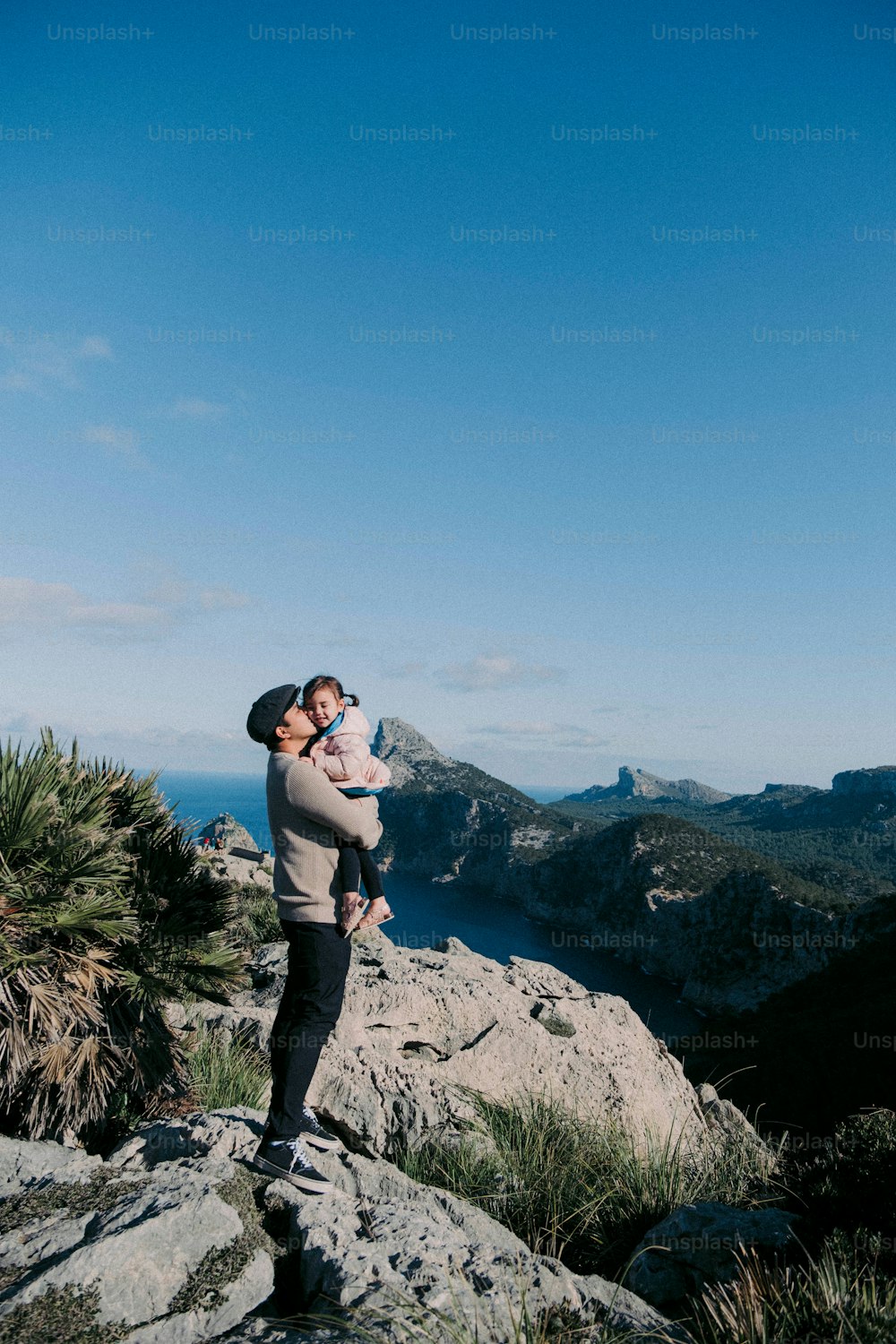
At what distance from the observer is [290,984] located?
3.35m

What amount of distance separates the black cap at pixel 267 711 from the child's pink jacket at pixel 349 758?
0.43 meters

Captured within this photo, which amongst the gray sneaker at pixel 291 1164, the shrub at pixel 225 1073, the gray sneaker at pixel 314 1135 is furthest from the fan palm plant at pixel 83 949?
the gray sneaker at pixel 291 1164

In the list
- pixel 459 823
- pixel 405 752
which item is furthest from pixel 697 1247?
pixel 405 752

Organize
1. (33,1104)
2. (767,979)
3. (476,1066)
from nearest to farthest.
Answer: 1. (33,1104)
2. (476,1066)
3. (767,979)

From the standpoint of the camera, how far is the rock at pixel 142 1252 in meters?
2.34

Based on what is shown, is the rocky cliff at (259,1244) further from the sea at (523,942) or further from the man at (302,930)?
the sea at (523,942)

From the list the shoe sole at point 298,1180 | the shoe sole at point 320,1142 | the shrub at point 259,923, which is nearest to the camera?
the shoe sole at point 298,1180

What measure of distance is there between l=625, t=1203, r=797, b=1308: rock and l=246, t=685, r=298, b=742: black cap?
9.45 feet

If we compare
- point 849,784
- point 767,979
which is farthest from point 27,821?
point 849,784

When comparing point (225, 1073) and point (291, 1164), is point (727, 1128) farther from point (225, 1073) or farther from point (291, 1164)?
point (291, 1164)

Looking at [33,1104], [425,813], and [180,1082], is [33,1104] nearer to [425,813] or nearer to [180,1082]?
[180,1082]

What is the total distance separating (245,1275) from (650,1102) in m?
5.02

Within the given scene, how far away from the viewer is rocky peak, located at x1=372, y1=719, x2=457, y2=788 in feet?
441

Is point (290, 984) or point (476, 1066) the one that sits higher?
point (290, 984)
